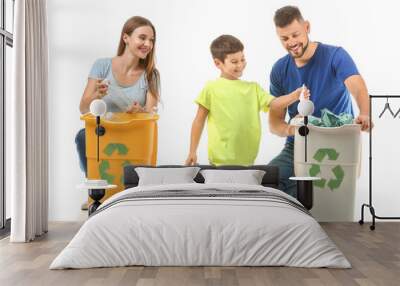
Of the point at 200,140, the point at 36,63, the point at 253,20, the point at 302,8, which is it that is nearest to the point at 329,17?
the point at 302,8

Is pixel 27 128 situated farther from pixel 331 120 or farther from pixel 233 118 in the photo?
pixel 331 120

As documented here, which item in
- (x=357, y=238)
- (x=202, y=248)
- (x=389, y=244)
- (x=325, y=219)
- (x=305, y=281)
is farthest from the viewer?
(x=325, y=219)

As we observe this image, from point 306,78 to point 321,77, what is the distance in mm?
172

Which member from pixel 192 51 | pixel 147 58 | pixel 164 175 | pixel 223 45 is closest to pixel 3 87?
pixel 147 58

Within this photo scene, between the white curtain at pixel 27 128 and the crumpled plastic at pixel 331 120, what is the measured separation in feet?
9.90

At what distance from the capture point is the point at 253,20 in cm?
734

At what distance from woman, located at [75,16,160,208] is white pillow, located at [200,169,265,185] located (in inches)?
47.0

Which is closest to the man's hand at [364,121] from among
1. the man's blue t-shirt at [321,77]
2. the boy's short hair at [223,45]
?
the man's blue t-shirt at [321,77]

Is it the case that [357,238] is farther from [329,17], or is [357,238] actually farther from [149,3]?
[149,3]

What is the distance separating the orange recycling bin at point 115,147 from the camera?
7098 millimetres

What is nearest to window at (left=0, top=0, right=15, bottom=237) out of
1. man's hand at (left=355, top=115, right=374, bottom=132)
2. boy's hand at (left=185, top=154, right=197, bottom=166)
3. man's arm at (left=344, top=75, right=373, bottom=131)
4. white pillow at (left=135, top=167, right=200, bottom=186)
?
white pillow at (left=135, top=167, right=200, bottom=186)

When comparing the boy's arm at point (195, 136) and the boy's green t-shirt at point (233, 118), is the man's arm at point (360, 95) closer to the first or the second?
the boy's green t-shirt at point (233, 118)

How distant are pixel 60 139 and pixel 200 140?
164 centimetres

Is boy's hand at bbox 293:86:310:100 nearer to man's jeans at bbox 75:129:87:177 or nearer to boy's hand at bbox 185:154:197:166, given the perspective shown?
boy's hand at bbox 185:154:197:166
